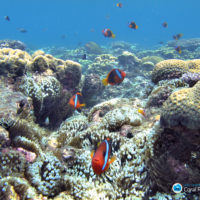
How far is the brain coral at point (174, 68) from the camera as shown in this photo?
4.67 meters

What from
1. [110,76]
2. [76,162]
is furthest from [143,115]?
[76,162]

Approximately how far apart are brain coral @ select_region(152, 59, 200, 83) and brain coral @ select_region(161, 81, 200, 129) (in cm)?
277

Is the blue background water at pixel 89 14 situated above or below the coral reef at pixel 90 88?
above

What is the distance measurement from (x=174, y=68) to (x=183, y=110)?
323cm

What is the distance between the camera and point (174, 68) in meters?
4.70

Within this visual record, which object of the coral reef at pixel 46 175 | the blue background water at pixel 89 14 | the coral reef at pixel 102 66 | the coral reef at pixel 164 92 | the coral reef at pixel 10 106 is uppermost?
the blue background water at pixel 89 14

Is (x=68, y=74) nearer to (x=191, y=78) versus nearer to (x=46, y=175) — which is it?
(x=191, y=78)

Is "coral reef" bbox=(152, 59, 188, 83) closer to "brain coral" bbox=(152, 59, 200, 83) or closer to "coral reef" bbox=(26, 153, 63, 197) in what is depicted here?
"brain coral" bbox=(152, 59, 200, 83)

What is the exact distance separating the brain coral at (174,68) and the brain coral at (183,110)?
277 cm

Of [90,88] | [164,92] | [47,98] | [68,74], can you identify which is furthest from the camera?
[90,88]

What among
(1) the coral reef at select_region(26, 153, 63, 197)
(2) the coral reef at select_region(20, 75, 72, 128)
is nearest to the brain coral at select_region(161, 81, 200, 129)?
(1) the coral reef at select_region(26, 153, 63, 197)

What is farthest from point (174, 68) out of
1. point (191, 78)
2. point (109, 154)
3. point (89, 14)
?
point (89, 14)

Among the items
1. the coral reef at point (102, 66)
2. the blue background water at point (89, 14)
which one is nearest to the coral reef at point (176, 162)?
the coral reef at point (102, 66)

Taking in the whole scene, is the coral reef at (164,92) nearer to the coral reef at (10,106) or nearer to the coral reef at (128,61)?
the coral reef at (10,106)
